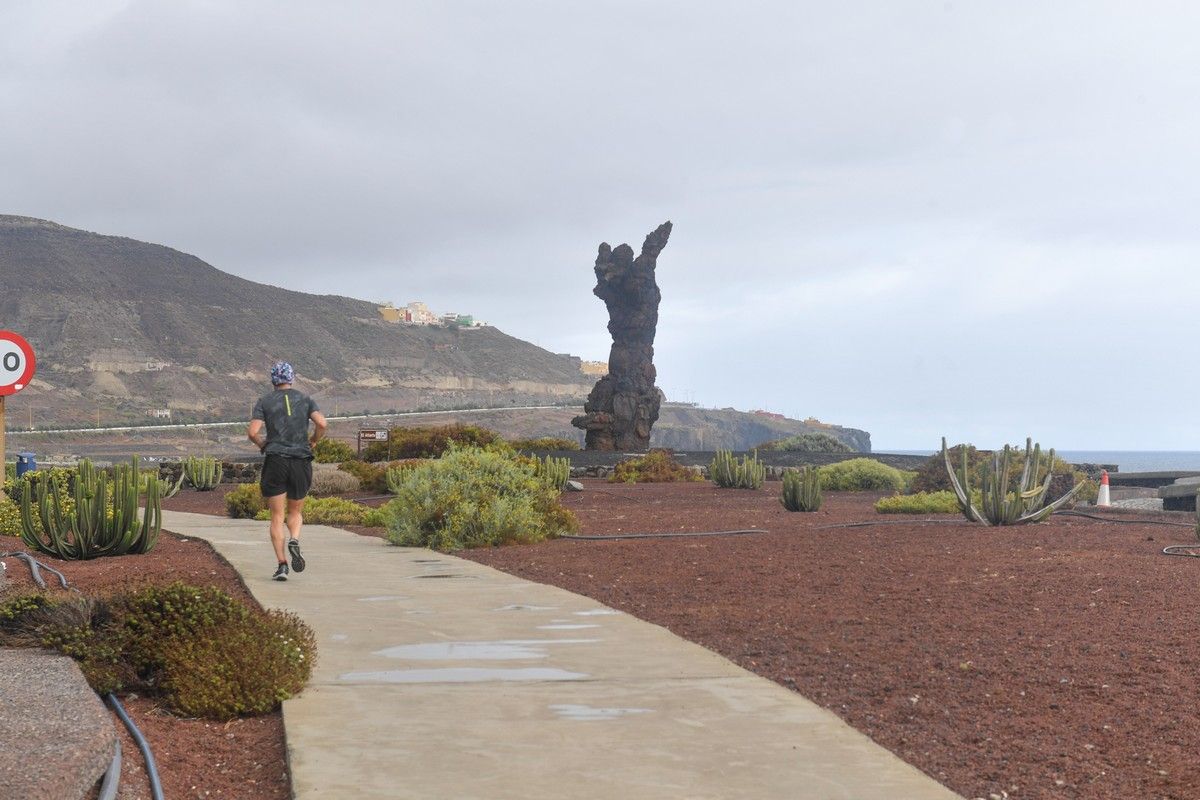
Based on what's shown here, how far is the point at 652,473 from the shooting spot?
117 ft

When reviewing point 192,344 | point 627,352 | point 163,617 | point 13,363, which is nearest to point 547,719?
point 163,617

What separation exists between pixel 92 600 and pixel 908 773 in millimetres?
4801

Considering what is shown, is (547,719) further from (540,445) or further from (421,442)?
(540,445)

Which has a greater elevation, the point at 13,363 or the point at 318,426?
the point at 13,363

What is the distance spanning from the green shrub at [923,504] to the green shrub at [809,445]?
33.2 metres

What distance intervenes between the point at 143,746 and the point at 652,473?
99.8 feet

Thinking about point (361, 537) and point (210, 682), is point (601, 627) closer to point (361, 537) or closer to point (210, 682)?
point (210, 682)

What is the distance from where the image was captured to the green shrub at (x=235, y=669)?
251 inches

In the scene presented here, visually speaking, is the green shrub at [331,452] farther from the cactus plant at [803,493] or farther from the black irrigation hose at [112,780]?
the black irrigation hose at [112,780]

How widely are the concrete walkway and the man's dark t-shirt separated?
2158 mm

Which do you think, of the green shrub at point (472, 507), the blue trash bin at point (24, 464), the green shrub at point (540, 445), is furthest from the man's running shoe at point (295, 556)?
the green shrub at point (540, 445)

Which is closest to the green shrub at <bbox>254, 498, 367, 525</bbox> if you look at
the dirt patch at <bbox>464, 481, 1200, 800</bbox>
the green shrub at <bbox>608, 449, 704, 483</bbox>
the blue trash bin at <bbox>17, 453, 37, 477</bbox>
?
the dirt patch at <bbox>464, 481, 1200, 800</bbox>

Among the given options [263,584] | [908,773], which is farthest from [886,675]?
[263,584]

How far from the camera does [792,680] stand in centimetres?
700
